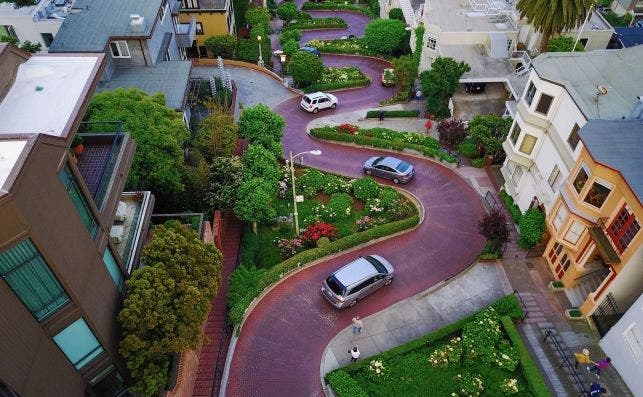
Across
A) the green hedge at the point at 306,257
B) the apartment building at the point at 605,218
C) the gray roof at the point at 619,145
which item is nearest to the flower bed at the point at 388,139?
the green hedge at the point at 306,257

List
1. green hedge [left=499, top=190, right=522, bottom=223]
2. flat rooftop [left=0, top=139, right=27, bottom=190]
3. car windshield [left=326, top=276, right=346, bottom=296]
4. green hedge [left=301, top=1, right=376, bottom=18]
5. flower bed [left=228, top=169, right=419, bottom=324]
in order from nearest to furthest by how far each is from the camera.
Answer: flat rooftop [left=0, top=139, right=27, bottom=190], car windshield [left=326, top=276, right=346, bottom=296], flower bed [left=228, top=169, right=419, bottom=324], green hedge [left=499, top=190, right=522, bottom=223], green hedge [left=301, top=1, right=376, bottom=18]

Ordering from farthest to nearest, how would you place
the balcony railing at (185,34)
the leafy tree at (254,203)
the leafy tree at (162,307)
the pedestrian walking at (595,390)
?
the balcony railing at (185,34), the leafy tree at (254,203), the pedestrian walking at (595,390), the leafy tree at (162,307)

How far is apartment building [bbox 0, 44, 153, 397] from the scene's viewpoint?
14.7 m

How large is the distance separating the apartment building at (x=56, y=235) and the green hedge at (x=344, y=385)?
9942 millimetres

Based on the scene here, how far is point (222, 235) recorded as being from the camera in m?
32.9

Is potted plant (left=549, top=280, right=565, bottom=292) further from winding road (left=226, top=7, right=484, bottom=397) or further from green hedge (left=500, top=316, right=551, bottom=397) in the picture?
winding road (left=226, top=7, right=484, bottom=397)

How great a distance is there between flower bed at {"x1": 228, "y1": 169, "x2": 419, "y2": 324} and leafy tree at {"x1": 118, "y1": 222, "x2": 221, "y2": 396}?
17.9 feet

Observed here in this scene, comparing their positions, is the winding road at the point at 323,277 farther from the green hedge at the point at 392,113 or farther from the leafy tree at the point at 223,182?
the leafy tree at the point at 223,182

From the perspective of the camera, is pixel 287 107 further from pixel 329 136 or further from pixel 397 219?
pixel 397 219

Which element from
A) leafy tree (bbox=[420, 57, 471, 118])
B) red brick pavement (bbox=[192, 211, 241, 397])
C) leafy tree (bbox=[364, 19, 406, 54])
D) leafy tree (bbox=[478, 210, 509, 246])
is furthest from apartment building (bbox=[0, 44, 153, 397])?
leafy tree (bbox=[364, 19, 406, 54])

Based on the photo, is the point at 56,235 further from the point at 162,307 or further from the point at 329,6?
the point at 329,6

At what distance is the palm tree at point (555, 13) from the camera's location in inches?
1480

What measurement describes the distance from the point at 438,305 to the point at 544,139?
42.3 ft

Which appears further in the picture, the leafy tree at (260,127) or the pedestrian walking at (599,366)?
the leafy tree at (260,127)
